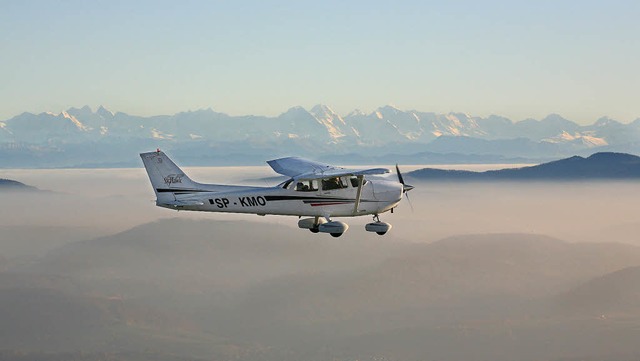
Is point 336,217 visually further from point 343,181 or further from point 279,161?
point 279,161

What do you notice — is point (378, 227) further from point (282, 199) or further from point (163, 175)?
point (163, 175)

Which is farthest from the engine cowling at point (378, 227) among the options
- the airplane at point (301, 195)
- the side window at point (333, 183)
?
the side window at point (333, 183)

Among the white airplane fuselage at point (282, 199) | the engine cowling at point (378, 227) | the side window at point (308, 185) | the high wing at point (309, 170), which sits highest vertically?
the high wing at point (309, 170)

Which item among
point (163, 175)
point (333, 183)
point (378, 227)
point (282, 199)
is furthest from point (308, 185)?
point (163, 175)

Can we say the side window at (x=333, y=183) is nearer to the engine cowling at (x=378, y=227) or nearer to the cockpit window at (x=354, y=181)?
the cockpit window at (x=354, y=181)

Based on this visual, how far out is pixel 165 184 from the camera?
48156 millimetres

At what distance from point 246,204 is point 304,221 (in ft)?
13.5

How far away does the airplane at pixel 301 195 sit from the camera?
46.3 meters

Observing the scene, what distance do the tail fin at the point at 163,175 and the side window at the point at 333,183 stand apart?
382 inches

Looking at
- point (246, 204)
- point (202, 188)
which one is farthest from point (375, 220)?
point (202, 188)

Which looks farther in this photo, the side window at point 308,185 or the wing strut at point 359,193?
the side window at point 308,185

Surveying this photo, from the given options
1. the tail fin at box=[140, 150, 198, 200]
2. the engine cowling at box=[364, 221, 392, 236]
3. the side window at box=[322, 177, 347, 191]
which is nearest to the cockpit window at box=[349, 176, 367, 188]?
the side window at box=[322, 177, 347, 191]

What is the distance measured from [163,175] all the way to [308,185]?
1008cm

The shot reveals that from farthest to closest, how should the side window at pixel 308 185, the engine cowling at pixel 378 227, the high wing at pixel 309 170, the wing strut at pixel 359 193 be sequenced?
the side window at pixel 308 185
the engine cowling at pixel 378 227
the wing strut at pixel 359 193
the high wing at pixel 309 170
